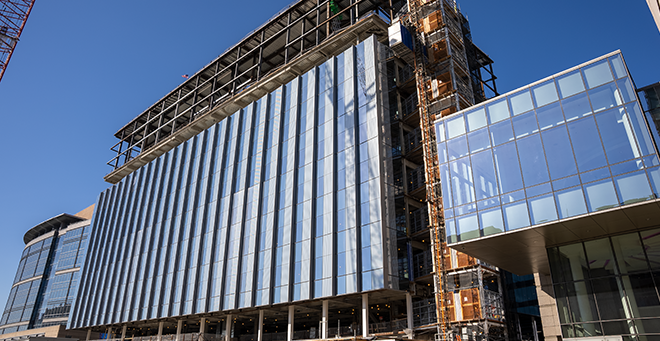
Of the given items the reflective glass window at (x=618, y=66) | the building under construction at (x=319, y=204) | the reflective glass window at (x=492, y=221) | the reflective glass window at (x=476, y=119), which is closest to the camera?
the reflective glass window at (x=618, y=66)

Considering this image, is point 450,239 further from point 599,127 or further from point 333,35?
point 333,35

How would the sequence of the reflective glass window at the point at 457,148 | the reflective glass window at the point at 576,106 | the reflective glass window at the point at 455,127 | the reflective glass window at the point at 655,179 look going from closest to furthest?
the reflective glass window at the point at 655,179 → the reflective glass window at the point at 576,106 → the reflective glass window at the point at 457,148 → the reflective glass window at the point at 455,127

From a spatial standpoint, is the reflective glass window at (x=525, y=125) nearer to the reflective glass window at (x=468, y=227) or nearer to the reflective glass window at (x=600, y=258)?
the reflective glass window at (x=468, y=227)

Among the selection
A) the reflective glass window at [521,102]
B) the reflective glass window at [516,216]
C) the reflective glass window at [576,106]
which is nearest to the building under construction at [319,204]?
the reflective glass window at [516,216]

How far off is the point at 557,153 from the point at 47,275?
13119 centimetres

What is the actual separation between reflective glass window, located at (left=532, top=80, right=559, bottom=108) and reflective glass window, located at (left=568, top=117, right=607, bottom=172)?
223cm

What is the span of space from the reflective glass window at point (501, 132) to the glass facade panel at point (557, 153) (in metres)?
0.07

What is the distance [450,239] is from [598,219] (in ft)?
27.7

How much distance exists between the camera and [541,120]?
28.0 metres

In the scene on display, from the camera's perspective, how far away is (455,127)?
32.7 metres

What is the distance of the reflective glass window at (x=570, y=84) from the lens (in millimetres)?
26969

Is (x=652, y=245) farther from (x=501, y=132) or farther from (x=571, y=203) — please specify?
(x=501, y=132)

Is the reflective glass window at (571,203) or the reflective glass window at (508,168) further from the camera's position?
the reflective glass window at (508,168)

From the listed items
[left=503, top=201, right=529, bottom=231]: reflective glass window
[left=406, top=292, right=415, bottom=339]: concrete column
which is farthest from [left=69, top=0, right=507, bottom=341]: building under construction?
[left=503, top=201, right=529, bottom=231]: reflective glass window
